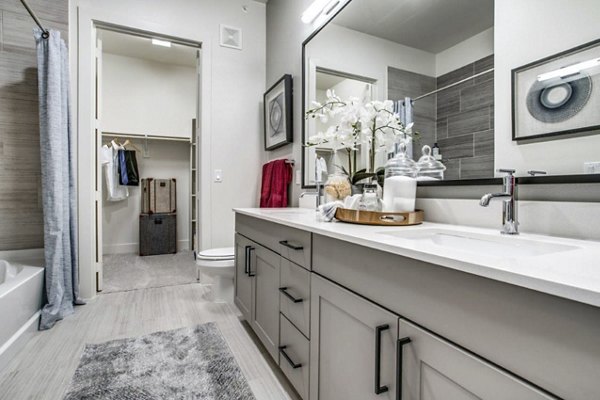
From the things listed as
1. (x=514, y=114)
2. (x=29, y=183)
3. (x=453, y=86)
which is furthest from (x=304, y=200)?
(x=29, y=183)

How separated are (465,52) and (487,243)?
2.58ft

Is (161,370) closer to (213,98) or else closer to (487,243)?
(487,243)

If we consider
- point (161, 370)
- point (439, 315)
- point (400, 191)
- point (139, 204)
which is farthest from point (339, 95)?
point (139, 204)

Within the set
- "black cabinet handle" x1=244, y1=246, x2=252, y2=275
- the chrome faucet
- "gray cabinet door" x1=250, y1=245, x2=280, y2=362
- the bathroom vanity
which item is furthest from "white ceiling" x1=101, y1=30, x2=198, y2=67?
the chrome faucet

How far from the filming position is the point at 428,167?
1371 millimetres

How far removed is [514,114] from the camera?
103cm

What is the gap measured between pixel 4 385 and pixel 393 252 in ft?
6.12

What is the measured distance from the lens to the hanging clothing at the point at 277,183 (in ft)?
8.47

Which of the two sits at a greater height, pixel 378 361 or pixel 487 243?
pixel 487 243

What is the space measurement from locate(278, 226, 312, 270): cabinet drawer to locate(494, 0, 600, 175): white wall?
75cm

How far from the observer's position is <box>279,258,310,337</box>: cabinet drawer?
3.79 feet

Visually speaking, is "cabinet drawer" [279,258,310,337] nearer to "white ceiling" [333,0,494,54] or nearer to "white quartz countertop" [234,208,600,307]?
"white quartz countertop" [234,208,600,307]

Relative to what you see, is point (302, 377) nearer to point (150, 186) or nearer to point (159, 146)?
point (150, 186)

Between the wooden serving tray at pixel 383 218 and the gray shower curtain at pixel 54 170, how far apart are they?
208cm
